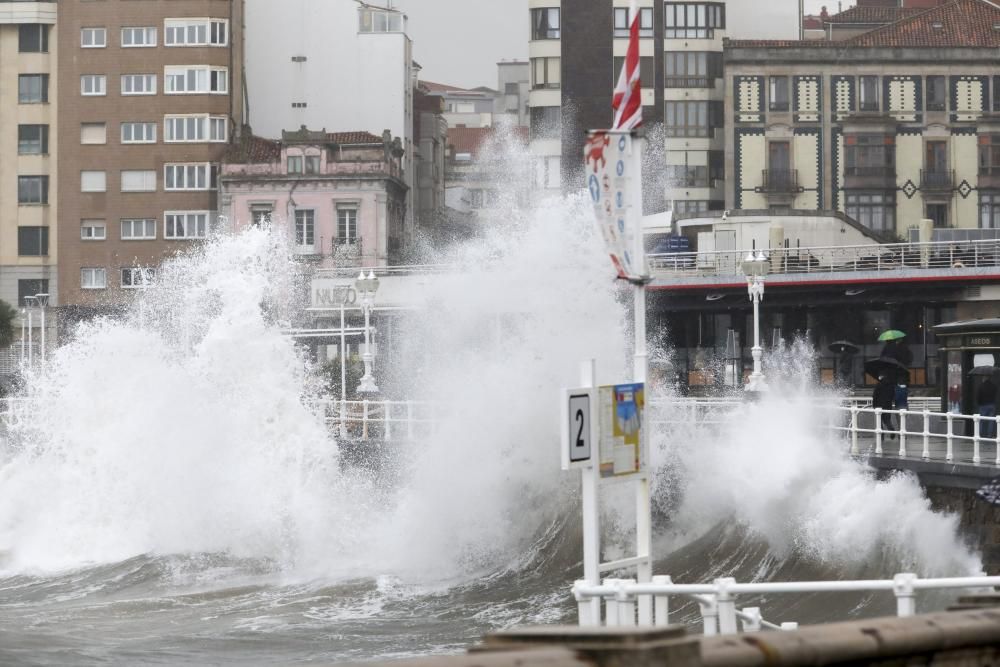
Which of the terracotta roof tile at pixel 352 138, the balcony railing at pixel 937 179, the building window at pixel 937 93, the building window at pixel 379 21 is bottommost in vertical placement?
the balcony railing at pixel 937 179

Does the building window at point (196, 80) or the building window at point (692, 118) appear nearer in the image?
the building window at point (692, 118)

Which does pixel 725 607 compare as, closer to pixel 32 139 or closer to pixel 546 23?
pixel 546 23

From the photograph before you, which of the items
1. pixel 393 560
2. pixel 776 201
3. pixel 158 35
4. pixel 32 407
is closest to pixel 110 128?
pixel 158 35

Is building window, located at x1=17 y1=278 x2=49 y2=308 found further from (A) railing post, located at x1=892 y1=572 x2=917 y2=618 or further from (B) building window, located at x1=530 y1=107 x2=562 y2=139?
(A) railing post, located at x1=892 y1=572 x2=917 y2=618

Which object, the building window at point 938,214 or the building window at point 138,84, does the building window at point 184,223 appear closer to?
the building window at point 138,84

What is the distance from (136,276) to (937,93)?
31.7 metres

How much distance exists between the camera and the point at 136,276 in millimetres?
73375

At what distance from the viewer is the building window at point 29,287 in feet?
243

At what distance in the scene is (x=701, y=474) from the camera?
28.5 m

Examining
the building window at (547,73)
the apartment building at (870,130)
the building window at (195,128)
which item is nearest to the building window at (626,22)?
the building window at (547,73)

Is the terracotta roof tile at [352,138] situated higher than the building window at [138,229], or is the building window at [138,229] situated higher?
the terracotta roof tile at [352,138]

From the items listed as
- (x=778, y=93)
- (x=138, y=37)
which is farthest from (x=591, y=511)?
(x=138, y=37)

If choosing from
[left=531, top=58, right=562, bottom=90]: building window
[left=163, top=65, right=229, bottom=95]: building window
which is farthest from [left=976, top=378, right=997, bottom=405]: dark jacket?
[left=163, top=65, right=229, bottom=95]: building window

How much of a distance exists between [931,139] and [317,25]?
25891mm
